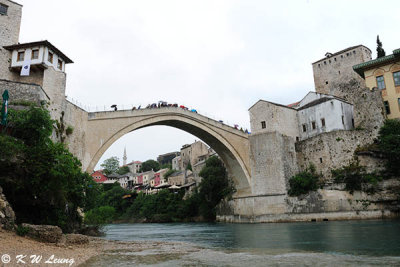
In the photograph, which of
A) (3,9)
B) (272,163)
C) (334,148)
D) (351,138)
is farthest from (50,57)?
(351,138)

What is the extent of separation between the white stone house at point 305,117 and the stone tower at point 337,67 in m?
9.01

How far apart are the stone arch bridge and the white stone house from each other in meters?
2.58

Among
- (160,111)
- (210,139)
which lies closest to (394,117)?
(210,139)

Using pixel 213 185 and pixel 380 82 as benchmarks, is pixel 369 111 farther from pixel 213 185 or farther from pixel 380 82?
pixel 213 185

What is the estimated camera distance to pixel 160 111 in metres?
24.9

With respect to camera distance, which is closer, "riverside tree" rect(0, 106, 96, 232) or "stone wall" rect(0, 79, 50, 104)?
"riverside tree" rect(0, 106, 96, 232)

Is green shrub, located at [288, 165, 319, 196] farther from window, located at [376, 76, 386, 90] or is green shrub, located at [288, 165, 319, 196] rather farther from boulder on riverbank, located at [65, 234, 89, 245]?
boulder on riverbank, located at [65, 234, 89, 245]

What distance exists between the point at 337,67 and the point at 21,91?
3572 cm

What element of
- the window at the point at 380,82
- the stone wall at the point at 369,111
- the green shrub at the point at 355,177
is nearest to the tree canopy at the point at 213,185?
the green shrub at the point at 355,177

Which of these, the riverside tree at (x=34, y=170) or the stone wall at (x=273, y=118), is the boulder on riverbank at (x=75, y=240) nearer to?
the riverside tree at (x=34, y=170)

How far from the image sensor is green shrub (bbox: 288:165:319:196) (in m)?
27.4

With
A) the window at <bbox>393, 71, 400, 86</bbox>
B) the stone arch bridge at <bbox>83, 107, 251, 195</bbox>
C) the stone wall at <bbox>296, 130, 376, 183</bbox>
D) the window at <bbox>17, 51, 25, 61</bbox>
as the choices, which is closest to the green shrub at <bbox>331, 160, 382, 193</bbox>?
the stone wall at <bbox>296, 130, 376, 183</bbox>

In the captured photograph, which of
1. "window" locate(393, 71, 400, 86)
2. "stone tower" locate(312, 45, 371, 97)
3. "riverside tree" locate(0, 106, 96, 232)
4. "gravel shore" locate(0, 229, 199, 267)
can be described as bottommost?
"gravel shore" locate(0, 229, 199, 267)

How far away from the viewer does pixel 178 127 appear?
93.3ft
